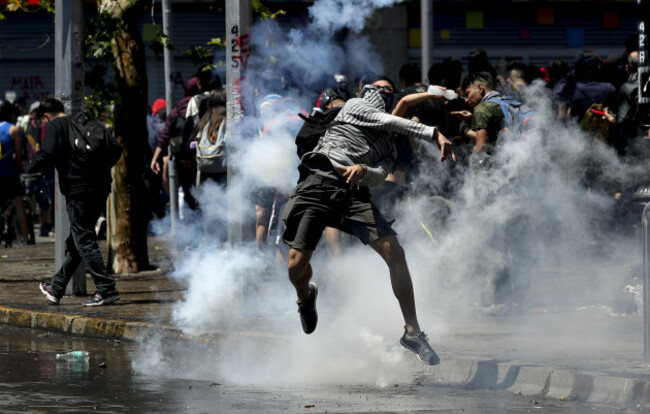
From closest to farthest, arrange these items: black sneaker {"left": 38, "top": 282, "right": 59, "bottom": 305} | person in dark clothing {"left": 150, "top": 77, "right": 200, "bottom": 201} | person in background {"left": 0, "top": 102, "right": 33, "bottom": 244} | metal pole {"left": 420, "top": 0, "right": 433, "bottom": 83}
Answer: black sneaker {"left": 38, "top": 282, "right": 59, "bottom": 305}, person in dark clothing {"left": 150, "top": 77, "right": 200, "bottom": 201}, metal pole {"left": 420, "top": 0, "right": 433, "bottom": 83}, person in background {"left": 0, "top": 102, "right": 33, "bottom": 244}

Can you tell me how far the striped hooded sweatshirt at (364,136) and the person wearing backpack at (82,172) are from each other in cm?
346

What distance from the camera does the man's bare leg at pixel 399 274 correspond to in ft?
23.1

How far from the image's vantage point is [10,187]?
1620 cm

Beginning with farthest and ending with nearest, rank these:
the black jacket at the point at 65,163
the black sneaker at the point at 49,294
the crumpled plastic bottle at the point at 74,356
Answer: the black sneaker at the point at 49,294 → the black jacket at the point at 65,163 → the crumpled plastic bottle at the point at 74,356

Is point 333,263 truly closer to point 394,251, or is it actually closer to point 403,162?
point 403,162

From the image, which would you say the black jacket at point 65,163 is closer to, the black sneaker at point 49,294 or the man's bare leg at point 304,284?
the black sneaker at point 49,294

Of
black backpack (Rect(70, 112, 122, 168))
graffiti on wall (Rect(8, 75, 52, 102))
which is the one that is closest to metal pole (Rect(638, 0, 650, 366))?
black backpack (Rect(70, 112, 122, 168))

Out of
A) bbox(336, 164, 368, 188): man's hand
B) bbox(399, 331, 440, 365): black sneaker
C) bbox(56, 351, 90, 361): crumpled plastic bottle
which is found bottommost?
bbox(56, 351, 90, 361): crumpled plastic bottle

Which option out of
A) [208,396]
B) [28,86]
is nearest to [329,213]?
[208,396]

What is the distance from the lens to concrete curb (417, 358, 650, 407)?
6.45m

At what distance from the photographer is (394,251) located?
7.04m

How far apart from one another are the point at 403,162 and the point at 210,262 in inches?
83.0

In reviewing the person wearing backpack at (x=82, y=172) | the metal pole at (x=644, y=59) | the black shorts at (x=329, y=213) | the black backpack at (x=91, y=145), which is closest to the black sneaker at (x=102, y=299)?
the person wearing backpack at (x=82, y=172)

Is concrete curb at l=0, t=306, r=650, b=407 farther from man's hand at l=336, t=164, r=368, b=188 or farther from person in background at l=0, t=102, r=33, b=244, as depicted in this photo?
person in background at l=0, t=102, r=33, b=244
